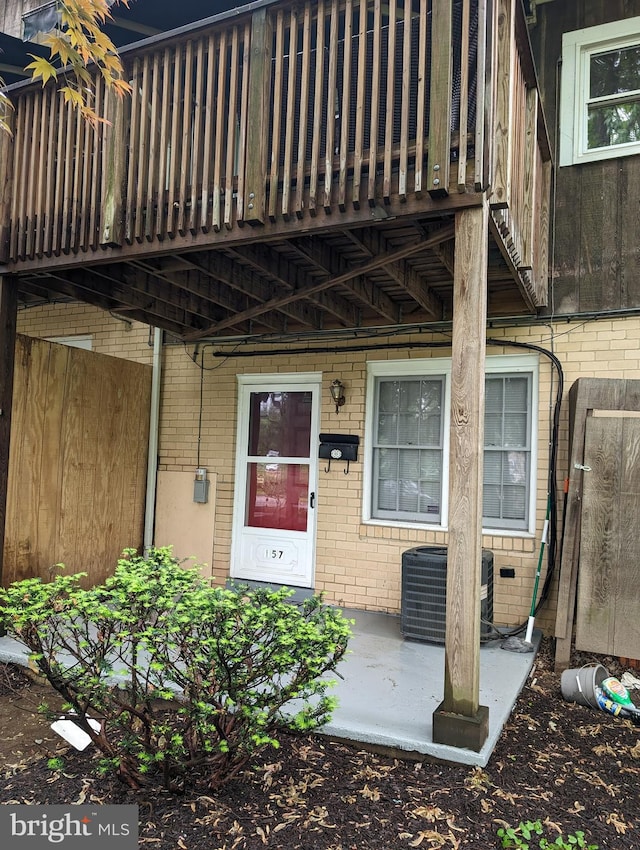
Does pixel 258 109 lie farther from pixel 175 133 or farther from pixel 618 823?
pixel 618 823

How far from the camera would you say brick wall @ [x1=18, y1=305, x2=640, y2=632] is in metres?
5.02

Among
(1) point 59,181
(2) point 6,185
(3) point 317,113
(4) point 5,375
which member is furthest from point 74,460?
(3) point 317,113

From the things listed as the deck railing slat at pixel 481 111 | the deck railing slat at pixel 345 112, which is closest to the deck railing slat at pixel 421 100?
the deck railing slat at pixel 481 111

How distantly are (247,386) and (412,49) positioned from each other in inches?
149

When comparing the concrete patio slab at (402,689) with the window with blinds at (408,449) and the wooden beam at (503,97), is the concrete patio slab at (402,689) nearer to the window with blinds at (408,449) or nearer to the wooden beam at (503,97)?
the window with blinds at (408,449)

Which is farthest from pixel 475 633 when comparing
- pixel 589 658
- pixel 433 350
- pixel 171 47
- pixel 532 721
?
pixel 171 47

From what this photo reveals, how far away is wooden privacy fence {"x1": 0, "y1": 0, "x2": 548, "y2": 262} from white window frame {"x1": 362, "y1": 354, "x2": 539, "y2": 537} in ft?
3.98

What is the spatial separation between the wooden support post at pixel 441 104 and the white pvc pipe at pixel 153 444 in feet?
14.6

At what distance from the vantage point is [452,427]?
10.2ft

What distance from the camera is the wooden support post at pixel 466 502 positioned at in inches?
119

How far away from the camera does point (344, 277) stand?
423 cm

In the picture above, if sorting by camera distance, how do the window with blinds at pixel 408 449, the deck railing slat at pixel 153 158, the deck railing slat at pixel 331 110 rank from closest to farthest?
the deck railing slat at pixel 331 110 < the deck railing slat at pixel 153 158 < the window with blinds at pixel 408 449

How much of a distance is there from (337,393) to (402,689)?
2.90 m

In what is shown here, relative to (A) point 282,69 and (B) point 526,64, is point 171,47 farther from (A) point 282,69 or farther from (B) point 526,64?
(B) point 526,64
